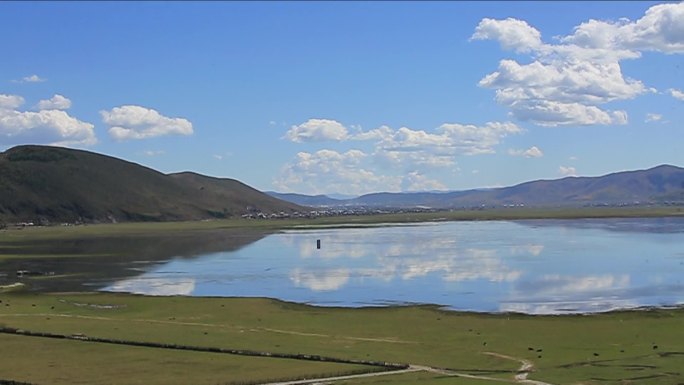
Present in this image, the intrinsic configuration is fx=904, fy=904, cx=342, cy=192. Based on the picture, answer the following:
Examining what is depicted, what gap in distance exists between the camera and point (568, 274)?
71625 millimetres

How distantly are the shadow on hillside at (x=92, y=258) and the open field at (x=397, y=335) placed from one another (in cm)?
1680

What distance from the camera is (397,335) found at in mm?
41281

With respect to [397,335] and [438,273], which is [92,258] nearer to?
[438,273]

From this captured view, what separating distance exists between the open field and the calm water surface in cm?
545

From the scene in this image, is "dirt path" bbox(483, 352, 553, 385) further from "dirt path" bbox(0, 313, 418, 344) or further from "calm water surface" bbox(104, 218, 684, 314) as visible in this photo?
"calm water surface" bbox(104, 218, 684, 314)

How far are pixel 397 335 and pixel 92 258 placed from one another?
64.0 meters

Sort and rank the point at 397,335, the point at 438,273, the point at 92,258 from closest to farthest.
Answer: the point at 397,335 < the point at 438,273 < the point at 92,258

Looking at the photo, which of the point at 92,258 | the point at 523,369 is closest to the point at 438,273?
the point at 92,258

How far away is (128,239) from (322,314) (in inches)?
3890

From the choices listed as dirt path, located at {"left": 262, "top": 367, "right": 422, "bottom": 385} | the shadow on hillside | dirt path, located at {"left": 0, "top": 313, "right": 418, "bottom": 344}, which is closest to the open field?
dirt path, located at {"left": 0, "top": 313, "right": 418, "bottom": 344}

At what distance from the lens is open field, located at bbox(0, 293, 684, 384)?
31484 mm

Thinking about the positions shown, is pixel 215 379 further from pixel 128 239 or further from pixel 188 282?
pixel 128 239

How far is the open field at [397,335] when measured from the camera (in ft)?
103

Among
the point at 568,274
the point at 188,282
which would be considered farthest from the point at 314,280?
the point at 568,274
